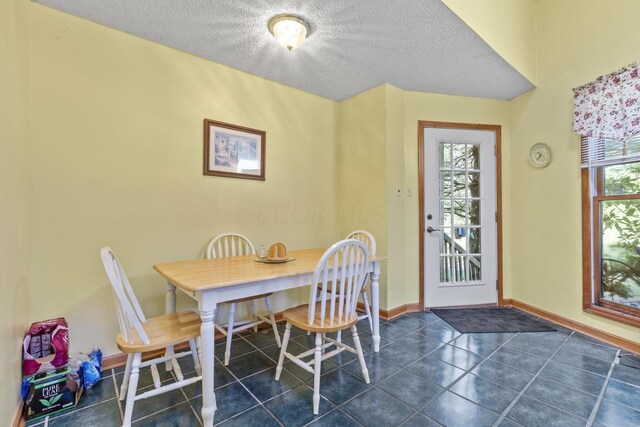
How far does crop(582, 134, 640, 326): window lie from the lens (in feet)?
7.63

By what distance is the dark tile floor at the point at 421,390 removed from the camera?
154 cm

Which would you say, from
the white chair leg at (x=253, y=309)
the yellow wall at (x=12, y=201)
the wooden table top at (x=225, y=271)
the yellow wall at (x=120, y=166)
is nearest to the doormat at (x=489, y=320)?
the wooden table top at (x=225, y=271)

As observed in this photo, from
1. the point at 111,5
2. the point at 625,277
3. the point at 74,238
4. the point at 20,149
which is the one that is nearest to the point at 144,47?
the point at 111,5

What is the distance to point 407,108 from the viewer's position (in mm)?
3168

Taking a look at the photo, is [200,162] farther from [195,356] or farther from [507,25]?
[507,25]

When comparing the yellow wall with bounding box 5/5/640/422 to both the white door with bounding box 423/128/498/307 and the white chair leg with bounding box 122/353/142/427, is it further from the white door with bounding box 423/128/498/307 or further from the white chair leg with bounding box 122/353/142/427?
the white chair leg with bounding box 122/353/142/427

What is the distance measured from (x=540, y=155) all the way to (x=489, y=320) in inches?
67.8

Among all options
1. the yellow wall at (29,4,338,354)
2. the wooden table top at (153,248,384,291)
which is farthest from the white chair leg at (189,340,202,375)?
the yellow wall at (29,4,338,354)

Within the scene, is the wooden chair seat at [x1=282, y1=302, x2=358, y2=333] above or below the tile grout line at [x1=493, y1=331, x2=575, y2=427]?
above

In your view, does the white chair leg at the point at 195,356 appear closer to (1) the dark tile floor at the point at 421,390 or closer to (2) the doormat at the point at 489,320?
(1) the dark tile floor at the point at 421,390

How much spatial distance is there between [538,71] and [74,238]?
4.20m

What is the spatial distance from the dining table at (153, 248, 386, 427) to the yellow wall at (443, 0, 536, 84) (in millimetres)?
1838

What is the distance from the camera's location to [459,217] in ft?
10.8

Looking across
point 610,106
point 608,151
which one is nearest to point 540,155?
point 608,151
